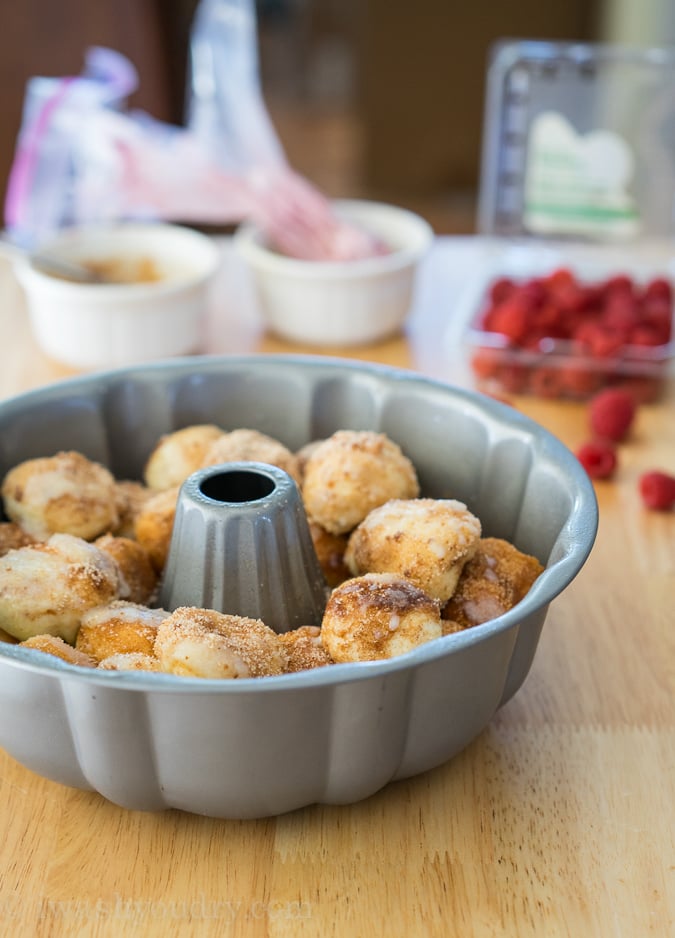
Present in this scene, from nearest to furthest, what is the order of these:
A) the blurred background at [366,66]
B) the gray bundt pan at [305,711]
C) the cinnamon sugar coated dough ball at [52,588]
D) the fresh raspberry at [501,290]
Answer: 1. the gray bundt pan at [305,711]
2. the cinnamon sugar coated dough ball at [52,588]
3. the fresh raspberry at [501,290]
4. the blurred background at [366,66]

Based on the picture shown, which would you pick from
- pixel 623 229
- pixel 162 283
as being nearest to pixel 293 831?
pixel 162 283

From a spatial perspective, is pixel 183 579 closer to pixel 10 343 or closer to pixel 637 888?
pixel 637 888

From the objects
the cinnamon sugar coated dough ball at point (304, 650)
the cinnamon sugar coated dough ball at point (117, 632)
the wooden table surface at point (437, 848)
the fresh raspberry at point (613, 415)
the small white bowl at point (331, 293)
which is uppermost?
the cinnamon sugar coated dough ball at point (117, 632)

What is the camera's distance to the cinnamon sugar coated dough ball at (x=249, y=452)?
75cm

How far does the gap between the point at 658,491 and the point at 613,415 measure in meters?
0.12

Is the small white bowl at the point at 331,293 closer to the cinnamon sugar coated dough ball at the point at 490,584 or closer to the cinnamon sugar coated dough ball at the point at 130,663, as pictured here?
the cinnamon sugar coated dough ball at the point at 490,584

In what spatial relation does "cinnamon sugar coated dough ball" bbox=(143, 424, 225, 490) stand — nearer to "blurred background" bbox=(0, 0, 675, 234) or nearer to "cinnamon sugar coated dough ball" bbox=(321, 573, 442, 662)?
"cinnamon sugar coated dough ball" bbox=(321, 573, 442, 662)

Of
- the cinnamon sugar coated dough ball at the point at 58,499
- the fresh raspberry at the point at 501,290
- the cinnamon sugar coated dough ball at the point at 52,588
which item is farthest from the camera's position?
the fresh raspberry at the point at 501,290

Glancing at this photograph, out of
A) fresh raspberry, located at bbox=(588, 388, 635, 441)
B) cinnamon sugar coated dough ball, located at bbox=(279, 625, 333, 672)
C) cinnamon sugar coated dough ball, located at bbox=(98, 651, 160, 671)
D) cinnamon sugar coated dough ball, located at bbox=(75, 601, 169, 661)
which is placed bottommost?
fresh raspberry, located at bbox=(588, 388, 635, 441)

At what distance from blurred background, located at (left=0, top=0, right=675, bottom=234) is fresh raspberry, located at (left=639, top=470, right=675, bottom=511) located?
4.56ft

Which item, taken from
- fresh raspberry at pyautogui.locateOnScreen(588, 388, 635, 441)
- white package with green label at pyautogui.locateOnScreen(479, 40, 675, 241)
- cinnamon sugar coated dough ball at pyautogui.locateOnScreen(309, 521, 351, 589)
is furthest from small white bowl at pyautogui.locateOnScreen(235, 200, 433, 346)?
cinnamon sugar coated dough ball at pyautogui.locateOnScreen(309, 521, 351, 589)

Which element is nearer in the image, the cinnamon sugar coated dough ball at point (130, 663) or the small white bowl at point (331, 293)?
the cinnamon sugar coated dough ball at point (130, 663)

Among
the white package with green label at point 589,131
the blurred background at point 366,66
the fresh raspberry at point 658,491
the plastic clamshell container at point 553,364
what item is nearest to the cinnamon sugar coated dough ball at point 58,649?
the fresh raspberry at point 658,491

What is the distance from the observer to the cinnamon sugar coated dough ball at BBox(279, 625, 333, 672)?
592 mm
